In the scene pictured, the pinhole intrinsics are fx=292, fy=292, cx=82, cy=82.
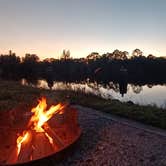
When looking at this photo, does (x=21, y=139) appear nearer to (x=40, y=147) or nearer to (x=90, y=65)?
(x=40, y=147)

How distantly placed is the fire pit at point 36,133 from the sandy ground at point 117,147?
0.94 ft

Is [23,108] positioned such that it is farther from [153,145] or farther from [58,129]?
[153,145]

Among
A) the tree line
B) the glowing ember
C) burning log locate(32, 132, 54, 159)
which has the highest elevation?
the tree line

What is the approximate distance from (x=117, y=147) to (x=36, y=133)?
1.58 metres

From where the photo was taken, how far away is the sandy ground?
16.7 ft

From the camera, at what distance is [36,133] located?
556cm

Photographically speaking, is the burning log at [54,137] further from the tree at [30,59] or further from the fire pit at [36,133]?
the tree at [30,59]

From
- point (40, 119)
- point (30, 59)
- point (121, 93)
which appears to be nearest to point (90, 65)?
point (30, 59)

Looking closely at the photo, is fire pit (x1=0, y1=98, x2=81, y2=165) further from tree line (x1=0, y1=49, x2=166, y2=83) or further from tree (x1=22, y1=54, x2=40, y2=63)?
tree (x1=22, y1=54, x2=40, y2=63)

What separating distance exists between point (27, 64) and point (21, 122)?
63.3m

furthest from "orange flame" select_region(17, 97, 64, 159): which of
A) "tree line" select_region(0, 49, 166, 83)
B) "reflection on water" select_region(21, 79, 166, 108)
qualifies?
"tree line" select_region(0, 49, 166, 83)

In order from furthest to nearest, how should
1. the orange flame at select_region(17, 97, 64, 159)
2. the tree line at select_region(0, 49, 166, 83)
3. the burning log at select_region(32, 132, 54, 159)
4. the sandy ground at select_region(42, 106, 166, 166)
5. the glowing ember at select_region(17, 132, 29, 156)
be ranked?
the tree line at select_region(0, 49, 166, 83), the orange flame at select_region(17, 97, 64, 159), the glowing ember at select_region(17, 132, 29, 156), the sandy ground at select_region(42, 106, 166, 166), the burning log at select_region(32, 132, 54, 159)

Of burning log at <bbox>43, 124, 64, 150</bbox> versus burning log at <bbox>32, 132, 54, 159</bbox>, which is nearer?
burning log at <bbox>32, 132, 54, 159</bbox>

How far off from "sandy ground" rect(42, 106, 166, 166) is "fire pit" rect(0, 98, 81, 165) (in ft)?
0.94
